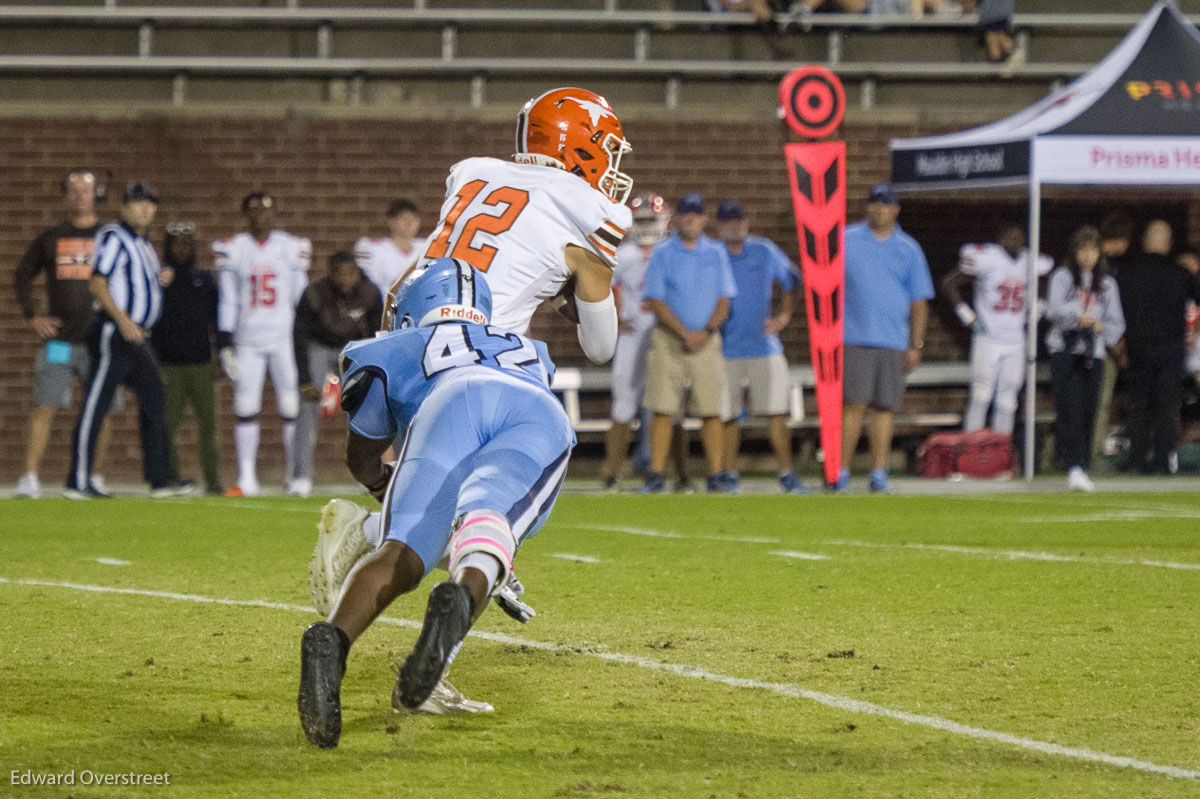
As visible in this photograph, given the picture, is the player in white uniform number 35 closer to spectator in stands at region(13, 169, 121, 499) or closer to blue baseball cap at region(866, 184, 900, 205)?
spectator in stands at region(13, 169, 121, 499)

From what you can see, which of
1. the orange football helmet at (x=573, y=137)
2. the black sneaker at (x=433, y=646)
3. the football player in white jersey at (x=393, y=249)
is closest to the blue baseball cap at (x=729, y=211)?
the football player in white jersey at (x=393, y=249)

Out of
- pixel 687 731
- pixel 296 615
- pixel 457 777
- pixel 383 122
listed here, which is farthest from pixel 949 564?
pixel 383 122

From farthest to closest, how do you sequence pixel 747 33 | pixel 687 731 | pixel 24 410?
1. pixel 747 33
2. pixel 24 410
3. pixel 687 731

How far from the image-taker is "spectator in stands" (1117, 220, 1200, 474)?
44.6ft

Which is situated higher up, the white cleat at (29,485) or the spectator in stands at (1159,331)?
the spectator in stands at (1159,331)

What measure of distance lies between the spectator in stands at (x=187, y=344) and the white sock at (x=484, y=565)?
8.87 meters

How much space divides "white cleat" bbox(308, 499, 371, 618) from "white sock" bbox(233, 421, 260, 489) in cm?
834

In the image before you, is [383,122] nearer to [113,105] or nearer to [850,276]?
[113,105]

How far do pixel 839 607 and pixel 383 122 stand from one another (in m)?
9.98

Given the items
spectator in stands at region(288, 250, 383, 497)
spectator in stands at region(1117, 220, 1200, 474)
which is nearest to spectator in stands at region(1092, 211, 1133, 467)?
spectator in stands at region(1117, 220, 1200, 474)

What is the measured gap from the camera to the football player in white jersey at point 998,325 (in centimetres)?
1372

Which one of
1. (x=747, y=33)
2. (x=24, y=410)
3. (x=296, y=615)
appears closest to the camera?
(x=296, y=615)

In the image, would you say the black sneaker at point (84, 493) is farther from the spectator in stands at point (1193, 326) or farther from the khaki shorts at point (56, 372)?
the spectator in stands at point (1193, 326)

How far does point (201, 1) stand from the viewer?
16422mm
